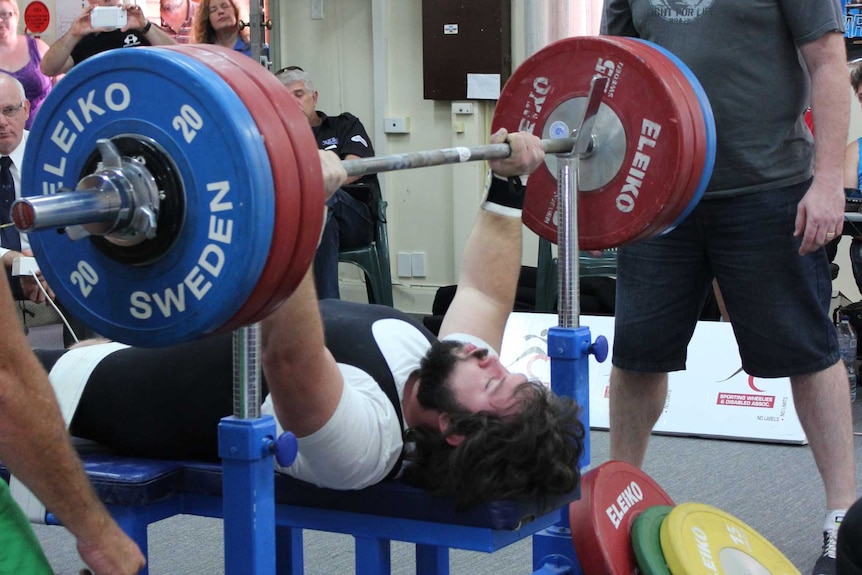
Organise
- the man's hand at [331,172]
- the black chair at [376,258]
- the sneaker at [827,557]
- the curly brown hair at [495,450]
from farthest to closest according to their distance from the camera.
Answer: the black chair at [376,258]
the sneaker at [827,557]
the curly brown hair at [495,450]
the man's hand at [331,172]

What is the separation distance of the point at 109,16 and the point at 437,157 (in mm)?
3041

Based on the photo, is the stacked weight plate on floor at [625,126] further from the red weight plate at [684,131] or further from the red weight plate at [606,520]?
the red weight plate at [606,520]

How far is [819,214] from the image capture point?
7.18 feet

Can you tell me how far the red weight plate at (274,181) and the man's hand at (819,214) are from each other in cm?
125

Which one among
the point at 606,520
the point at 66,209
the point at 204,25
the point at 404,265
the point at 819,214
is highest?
the point at 204,25

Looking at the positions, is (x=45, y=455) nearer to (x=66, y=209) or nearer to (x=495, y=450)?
(x=66, y=209)

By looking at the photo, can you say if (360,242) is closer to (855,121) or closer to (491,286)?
(855,121)

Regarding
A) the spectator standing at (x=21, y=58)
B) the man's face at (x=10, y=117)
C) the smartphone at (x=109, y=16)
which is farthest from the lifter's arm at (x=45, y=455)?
the spectator standing at (x=21, y=58)

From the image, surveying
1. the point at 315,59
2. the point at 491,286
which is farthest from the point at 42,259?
the point at 315,59

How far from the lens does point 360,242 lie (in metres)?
4.74

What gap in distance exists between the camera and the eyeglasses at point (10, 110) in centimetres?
378

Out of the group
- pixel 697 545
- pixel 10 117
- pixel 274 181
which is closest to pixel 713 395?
pixel 697 545

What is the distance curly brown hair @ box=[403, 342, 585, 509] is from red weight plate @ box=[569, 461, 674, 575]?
0.16 metres

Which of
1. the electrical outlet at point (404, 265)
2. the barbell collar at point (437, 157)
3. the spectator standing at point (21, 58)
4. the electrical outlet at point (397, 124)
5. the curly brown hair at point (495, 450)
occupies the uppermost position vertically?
the spectator standing at point (21, 58)
